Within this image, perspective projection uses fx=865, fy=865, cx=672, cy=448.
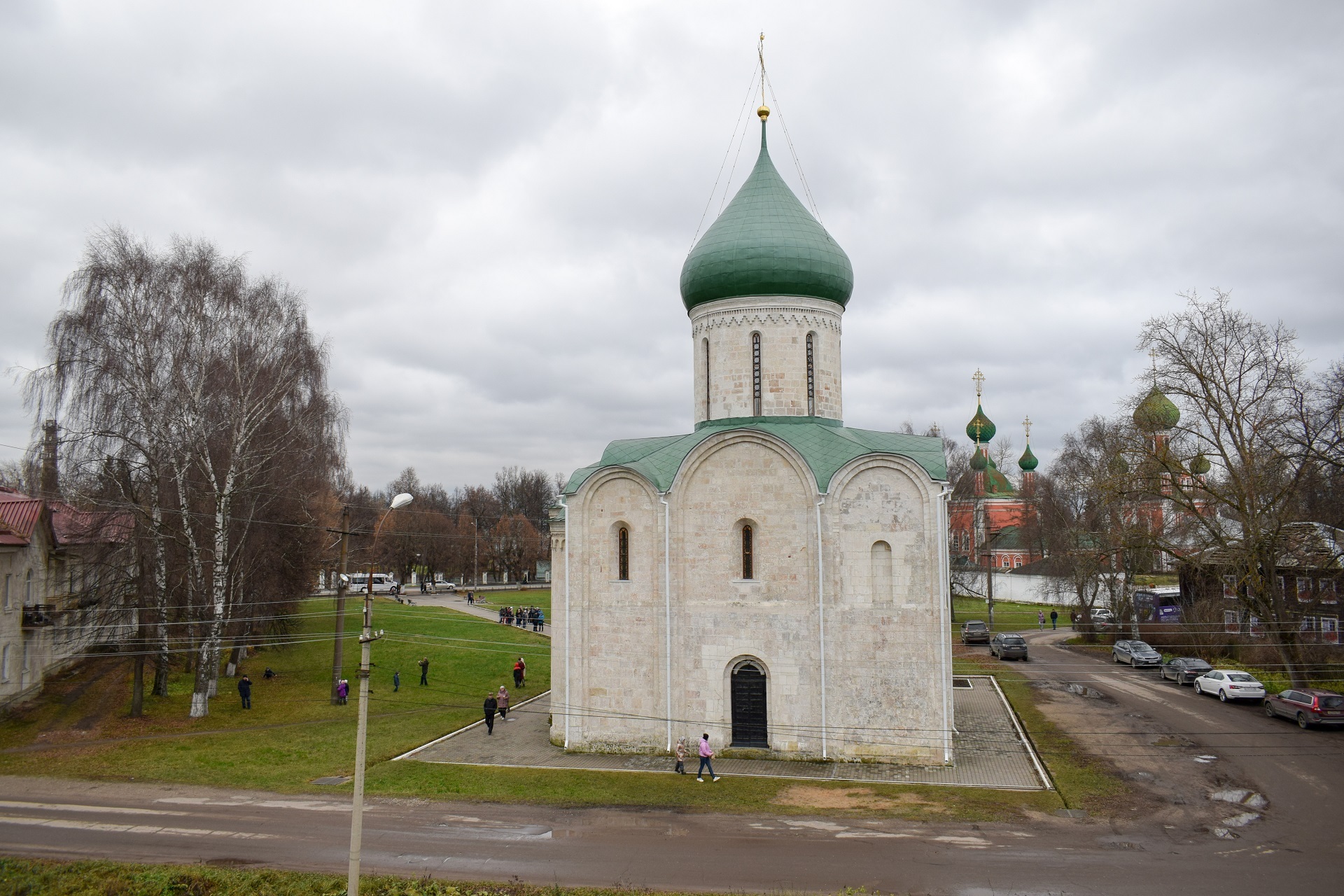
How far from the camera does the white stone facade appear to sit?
17.4 m

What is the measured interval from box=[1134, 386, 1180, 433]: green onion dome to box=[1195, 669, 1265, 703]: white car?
275 inches

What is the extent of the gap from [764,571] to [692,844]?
20.5ft

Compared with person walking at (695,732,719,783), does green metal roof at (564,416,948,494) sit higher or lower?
higher

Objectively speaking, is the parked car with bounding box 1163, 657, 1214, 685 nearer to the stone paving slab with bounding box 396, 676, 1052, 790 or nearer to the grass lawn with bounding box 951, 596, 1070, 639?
the stone paving slab with bounding box 396, 676, 1052, 790

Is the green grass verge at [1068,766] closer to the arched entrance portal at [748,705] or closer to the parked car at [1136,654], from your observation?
the arched entrance portal at [748,705]

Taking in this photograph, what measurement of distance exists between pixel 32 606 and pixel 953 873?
2405 cm

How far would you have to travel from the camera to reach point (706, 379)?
2145 centimetres

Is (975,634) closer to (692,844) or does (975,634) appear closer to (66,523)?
(692,844)

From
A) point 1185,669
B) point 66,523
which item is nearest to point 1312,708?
point 1185,669

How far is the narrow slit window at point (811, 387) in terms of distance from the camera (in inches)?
813

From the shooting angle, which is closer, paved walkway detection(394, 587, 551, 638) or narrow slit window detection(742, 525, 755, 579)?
narrow slit window detection(742, 525, 755, 579)

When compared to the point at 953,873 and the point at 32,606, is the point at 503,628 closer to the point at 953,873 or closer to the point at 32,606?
the point at 32,606

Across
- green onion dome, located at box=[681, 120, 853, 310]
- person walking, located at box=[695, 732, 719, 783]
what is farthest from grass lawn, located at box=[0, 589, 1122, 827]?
green onion dome, located at box=[681, 120, 853, 310]

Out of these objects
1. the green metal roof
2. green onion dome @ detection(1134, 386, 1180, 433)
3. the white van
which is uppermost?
green onion dome @ detection(1134, 386, 1180, 433)
